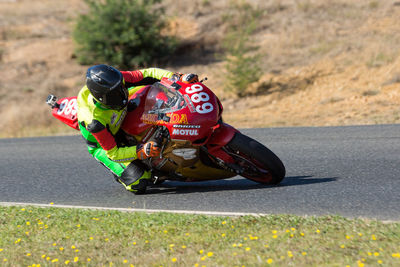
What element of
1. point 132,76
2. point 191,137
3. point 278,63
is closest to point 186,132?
point 191,137

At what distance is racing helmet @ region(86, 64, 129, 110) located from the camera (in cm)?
573

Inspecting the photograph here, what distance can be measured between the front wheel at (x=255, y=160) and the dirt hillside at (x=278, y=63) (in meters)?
6.01

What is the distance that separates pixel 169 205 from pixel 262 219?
5.10 feet

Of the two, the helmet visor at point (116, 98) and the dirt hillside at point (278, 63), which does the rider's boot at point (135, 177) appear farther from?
the dirt hillside at point (278, 63)

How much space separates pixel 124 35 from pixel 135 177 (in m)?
17.4

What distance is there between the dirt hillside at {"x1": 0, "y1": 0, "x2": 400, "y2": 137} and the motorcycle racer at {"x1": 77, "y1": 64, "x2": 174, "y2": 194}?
6.79 m

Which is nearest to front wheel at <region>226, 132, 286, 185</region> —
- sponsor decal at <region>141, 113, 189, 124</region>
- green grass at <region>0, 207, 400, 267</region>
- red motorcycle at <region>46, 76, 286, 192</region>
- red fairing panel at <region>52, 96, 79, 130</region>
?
red motorcycle at <region>46, 76, 286, 192</region>

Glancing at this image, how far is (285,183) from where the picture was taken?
645 centimetres

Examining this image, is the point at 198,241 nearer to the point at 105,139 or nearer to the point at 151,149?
the point at 151,149

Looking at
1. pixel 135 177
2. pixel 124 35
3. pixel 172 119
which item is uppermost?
pixel 172 119

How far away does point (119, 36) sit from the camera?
2334 centimetres

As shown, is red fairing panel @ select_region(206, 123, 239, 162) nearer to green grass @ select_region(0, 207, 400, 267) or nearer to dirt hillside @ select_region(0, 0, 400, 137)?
green grass @ select_region(0, 207, 400, 267)

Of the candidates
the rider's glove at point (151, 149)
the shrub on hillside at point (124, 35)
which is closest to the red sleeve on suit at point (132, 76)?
the rider's glove at point (151, 149)

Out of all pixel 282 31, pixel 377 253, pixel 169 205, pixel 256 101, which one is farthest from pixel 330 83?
pixel 377 253
